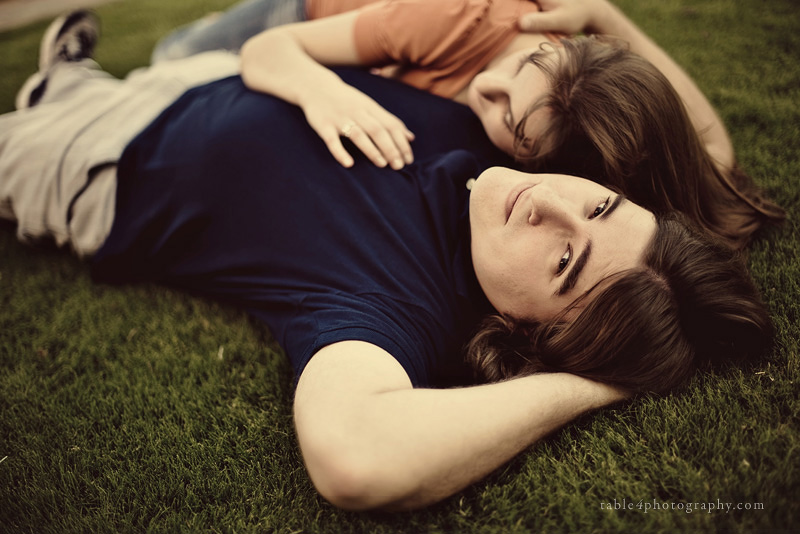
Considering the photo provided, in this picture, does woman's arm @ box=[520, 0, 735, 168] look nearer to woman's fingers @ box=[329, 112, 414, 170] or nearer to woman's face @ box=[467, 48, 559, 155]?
woman's face @ box=[467, 48, 559, 155]

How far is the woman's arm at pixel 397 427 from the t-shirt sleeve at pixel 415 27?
1631 millimetres

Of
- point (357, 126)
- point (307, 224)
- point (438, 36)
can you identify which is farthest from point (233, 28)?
point (307, 224)

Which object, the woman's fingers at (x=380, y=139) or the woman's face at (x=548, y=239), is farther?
the woman's fingers at (x=380, y=139)

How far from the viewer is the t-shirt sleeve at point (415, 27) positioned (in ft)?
8.40

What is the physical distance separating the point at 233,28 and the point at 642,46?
2940mm

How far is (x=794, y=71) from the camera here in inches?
151

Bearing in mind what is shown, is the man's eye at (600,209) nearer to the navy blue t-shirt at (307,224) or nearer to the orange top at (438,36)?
the navy blue t-shirt at (307,224)

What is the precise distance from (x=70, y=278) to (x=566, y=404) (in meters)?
2.86

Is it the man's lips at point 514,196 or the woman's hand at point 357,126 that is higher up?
the woman's hand at point 357,126

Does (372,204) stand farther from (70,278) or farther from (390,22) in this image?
(70,278)

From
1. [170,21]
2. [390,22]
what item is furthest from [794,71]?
[170,21]

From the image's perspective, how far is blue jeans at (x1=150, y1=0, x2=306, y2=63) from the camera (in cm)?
376

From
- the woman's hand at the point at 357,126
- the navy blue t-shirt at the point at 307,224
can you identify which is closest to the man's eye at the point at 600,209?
the navy blue t-shirt at the point at 307,224

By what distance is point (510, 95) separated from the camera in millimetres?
2494
